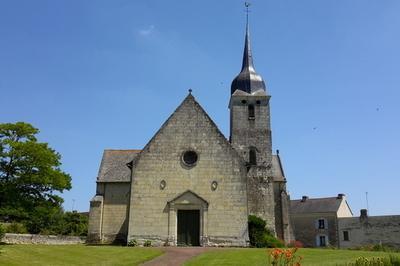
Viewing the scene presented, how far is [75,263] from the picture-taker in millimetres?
14445

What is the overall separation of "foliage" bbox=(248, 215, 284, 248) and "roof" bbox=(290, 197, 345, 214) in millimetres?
31008

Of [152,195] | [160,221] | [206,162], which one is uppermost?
[206,162]

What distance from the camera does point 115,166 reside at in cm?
3319

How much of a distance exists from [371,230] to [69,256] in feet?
139

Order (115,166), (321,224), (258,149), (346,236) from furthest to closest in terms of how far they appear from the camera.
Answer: (321,224) → (346,236) → (258,149) → (115,166)

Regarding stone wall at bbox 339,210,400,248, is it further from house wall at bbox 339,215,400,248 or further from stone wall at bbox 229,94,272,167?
stone wall at bbox 229,94,272,167

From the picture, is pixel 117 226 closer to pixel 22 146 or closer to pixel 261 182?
pixel 22 146

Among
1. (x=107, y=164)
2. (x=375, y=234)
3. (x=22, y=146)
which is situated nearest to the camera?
(x=22, y=146)

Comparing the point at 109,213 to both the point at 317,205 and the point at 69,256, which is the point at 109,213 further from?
the point at 317,205

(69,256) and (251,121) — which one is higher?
(251,121)

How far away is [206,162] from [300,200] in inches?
1587

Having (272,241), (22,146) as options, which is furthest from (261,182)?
(22,146)

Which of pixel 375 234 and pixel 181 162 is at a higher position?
pixel 181 162

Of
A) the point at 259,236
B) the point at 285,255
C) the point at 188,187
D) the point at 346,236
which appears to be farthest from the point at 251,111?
the point at 285,255
